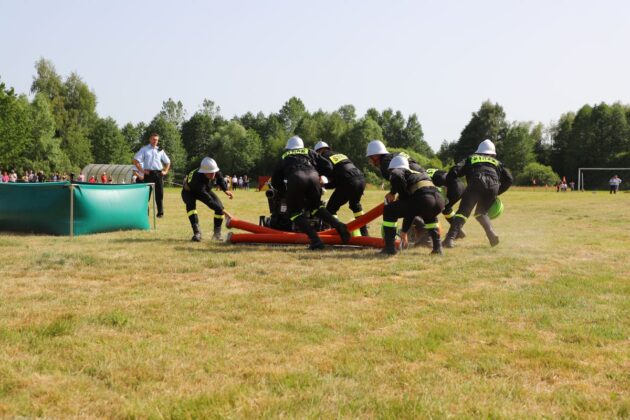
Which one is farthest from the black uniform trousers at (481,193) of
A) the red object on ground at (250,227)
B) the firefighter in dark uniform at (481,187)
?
the red object on ground at (250,227)

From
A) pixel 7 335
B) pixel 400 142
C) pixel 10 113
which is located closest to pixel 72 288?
pixel 7 335

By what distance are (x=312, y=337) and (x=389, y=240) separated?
468 centimetres

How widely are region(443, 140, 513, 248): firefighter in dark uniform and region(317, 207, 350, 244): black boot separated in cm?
176

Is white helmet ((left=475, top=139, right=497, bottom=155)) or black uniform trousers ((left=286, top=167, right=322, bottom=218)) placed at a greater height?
white helmet ((left=475, top=139, right=497, bottom=155))

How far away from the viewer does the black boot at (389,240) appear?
29.4 ft

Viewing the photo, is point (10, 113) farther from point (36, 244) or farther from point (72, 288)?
point (72, 288)

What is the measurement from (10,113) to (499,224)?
4982 centimetres

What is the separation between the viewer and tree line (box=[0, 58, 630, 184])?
69.5 metres

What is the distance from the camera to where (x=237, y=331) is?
4656 mm

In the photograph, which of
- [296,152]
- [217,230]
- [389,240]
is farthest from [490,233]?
[217,230]

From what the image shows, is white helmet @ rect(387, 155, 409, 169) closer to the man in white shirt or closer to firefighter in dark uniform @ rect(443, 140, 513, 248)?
firefighter in dark uniform @ rect(443, 140, 513, 248)

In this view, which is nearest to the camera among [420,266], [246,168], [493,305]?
[493,305]

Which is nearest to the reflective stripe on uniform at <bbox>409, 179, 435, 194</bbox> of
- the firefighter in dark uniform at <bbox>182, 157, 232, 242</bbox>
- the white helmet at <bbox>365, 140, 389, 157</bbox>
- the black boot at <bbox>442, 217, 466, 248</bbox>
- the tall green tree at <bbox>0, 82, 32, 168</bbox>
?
the white helmet at <bbox>365, 140, 389, 157</bbox>

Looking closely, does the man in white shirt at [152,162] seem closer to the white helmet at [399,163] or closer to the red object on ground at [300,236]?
the red object on ground at [300,236]
